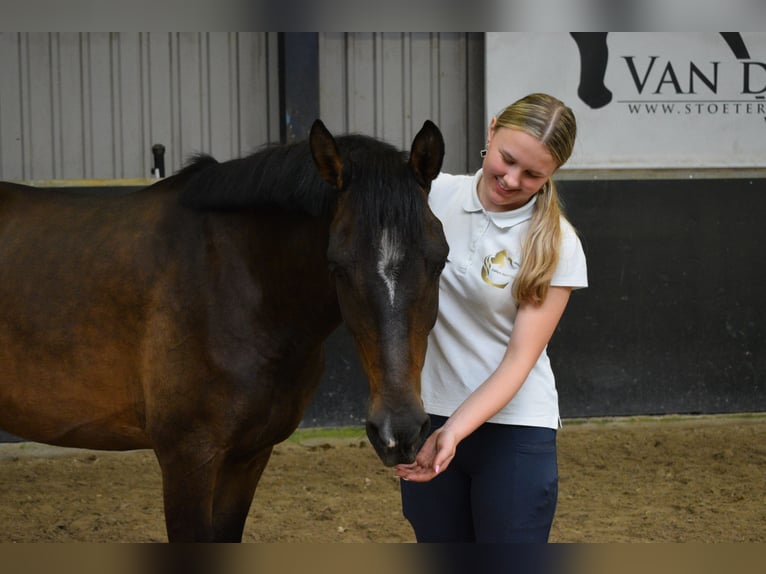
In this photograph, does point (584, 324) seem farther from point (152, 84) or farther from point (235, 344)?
point (235, 344)

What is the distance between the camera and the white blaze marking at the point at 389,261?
1533mm

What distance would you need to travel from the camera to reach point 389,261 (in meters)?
1.55

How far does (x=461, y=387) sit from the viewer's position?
5.77 feet

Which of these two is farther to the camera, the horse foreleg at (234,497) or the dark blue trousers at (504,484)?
the horse foreleg at (234,497)

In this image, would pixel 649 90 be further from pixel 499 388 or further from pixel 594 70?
pixel 499 388

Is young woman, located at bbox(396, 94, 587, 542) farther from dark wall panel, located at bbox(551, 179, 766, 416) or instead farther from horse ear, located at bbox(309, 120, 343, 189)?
dark wall panel, located at bbox(551, 179, 766, 416)

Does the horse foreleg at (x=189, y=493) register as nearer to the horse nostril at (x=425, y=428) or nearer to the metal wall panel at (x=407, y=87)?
the horse nostril at (x=425, y=428)

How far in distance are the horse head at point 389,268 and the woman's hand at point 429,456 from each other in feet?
0.06

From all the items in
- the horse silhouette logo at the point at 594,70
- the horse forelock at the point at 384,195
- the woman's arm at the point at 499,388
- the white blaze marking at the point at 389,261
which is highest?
the horse silhouette logo at the point at 594,70

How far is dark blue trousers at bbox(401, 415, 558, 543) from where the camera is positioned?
1711 millimetres

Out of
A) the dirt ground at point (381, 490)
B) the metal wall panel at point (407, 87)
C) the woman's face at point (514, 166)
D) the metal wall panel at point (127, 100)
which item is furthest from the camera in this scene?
the metal wall panel at point (407, 87)

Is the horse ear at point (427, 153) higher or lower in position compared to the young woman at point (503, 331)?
higher

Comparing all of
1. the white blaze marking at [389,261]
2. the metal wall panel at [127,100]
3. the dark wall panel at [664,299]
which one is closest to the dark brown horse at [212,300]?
the white blaze marking at [389,261]

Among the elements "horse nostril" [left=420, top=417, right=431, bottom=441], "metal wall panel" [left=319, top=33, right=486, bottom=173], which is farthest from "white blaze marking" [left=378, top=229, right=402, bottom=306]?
"metal wall panel" [left=319, top=33, right=486, bottom=173]
